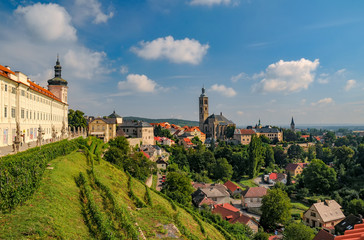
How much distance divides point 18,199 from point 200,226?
15.3 meters

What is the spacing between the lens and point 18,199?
35.0 feet

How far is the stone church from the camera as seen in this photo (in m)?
127

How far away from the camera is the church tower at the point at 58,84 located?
47.9m

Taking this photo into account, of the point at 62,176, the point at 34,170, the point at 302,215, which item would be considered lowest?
the point at 302,215

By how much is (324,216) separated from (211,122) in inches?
3642

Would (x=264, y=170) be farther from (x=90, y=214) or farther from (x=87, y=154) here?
(x=90, y=214)

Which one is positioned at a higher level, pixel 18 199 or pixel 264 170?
pixel 18 199

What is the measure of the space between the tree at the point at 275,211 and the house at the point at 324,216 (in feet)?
17.9

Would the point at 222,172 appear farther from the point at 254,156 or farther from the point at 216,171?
the point at 254,156

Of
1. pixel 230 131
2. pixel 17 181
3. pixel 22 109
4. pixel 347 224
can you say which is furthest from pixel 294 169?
pixel 17 181

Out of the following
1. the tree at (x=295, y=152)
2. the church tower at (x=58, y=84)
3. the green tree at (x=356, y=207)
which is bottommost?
the green tree at (x=356, y=207)

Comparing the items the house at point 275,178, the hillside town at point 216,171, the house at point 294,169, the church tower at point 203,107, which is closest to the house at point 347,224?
the hillside town at point 216,171

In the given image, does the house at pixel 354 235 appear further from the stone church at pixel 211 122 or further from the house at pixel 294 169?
the stone church at pixel 211 122

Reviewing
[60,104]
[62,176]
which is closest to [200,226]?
[62,176]
